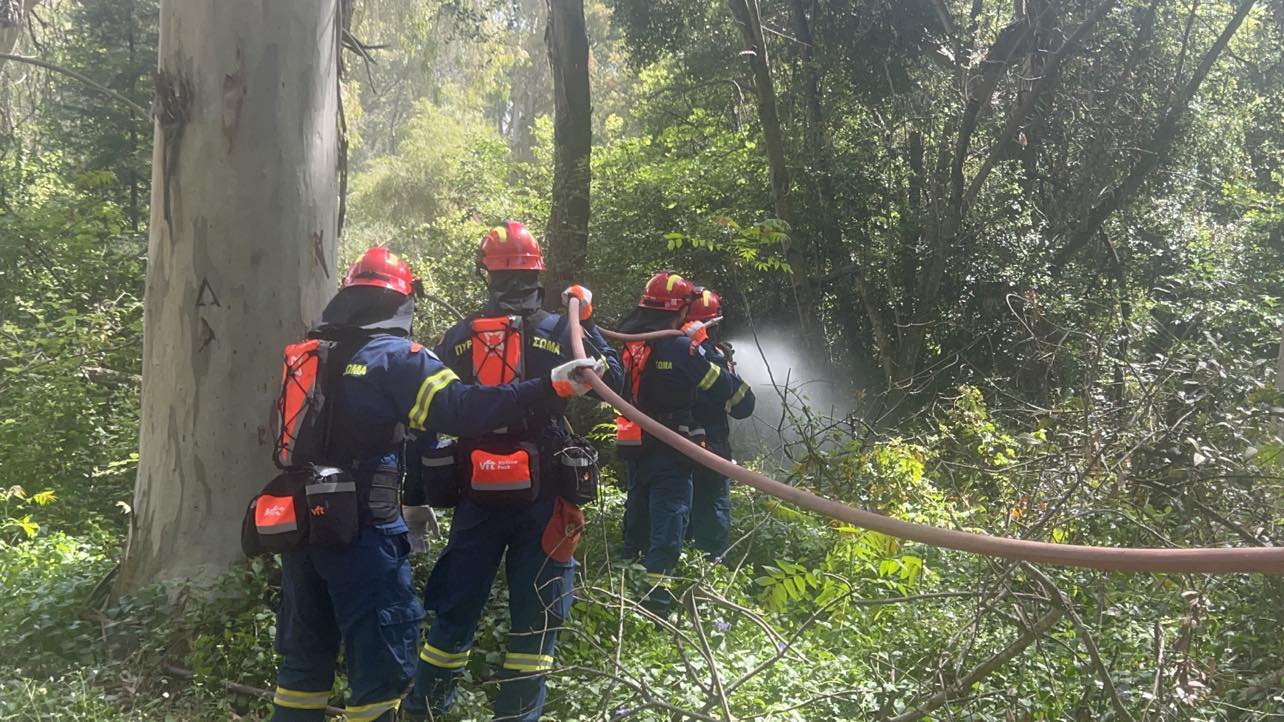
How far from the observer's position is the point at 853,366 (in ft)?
47.1

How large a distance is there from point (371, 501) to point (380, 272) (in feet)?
2.85

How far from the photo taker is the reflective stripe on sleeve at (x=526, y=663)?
4031 mm

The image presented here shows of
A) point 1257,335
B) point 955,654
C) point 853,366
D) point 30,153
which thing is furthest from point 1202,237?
point 30,153

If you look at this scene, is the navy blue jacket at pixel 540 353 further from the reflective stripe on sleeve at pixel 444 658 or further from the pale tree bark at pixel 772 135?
the pale tree bark at pixel 772 135

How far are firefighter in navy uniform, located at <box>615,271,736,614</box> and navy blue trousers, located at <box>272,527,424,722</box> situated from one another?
7.46 feet

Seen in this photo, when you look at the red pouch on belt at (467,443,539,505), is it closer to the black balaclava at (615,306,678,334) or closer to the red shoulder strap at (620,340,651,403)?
the red shoulder strap at (620,340,651,403)

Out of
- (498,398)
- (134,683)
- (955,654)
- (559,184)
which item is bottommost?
(134,683)

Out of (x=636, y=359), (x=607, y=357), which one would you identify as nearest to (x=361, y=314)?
(x=607, y=357)

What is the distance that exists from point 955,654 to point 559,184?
7.93 m

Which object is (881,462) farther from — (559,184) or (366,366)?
(559,184)

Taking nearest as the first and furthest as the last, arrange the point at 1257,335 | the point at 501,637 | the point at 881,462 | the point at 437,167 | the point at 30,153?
1. the point at 501,637
2. the point at 881,462
3. the point at 30,153
4. the point at 1257,335
5. the point at 437,167

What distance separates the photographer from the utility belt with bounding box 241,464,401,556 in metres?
3.46

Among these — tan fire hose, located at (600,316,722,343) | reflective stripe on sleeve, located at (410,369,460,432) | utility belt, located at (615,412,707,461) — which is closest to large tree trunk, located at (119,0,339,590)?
reflective stripe on sleeve, located at (410,369,460,432)

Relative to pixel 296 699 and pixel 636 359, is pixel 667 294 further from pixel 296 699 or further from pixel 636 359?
pixel 296 699
